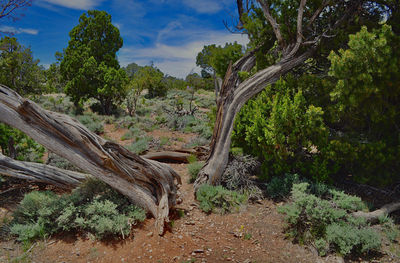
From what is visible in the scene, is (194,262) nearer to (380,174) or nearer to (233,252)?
(233,252)

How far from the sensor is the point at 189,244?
14.6ft

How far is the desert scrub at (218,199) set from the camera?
561cm

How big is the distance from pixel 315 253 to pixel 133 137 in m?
9.23

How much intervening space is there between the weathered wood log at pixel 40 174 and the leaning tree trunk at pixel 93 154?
3.86 feet

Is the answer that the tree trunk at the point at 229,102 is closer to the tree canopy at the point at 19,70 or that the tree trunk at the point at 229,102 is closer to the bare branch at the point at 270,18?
the bare branch at the point at 270,18

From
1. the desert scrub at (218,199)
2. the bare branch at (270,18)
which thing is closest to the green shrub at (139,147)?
the desert scrub at (218,199)

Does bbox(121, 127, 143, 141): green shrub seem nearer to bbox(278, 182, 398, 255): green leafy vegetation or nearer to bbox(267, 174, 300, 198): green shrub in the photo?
bbox(267, 174, 300, 198): green shrub

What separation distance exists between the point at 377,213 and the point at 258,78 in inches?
163

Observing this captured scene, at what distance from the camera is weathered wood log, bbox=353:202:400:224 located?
5117 mm

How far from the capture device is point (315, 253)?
4332mm

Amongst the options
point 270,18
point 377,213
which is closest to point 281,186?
point 377,213

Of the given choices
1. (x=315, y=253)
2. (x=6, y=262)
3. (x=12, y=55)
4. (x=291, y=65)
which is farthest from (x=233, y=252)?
(x=12, y=55)

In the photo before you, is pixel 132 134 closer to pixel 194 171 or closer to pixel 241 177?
pixel 194 171

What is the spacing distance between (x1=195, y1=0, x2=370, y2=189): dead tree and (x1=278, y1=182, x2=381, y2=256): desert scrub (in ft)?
6.84
